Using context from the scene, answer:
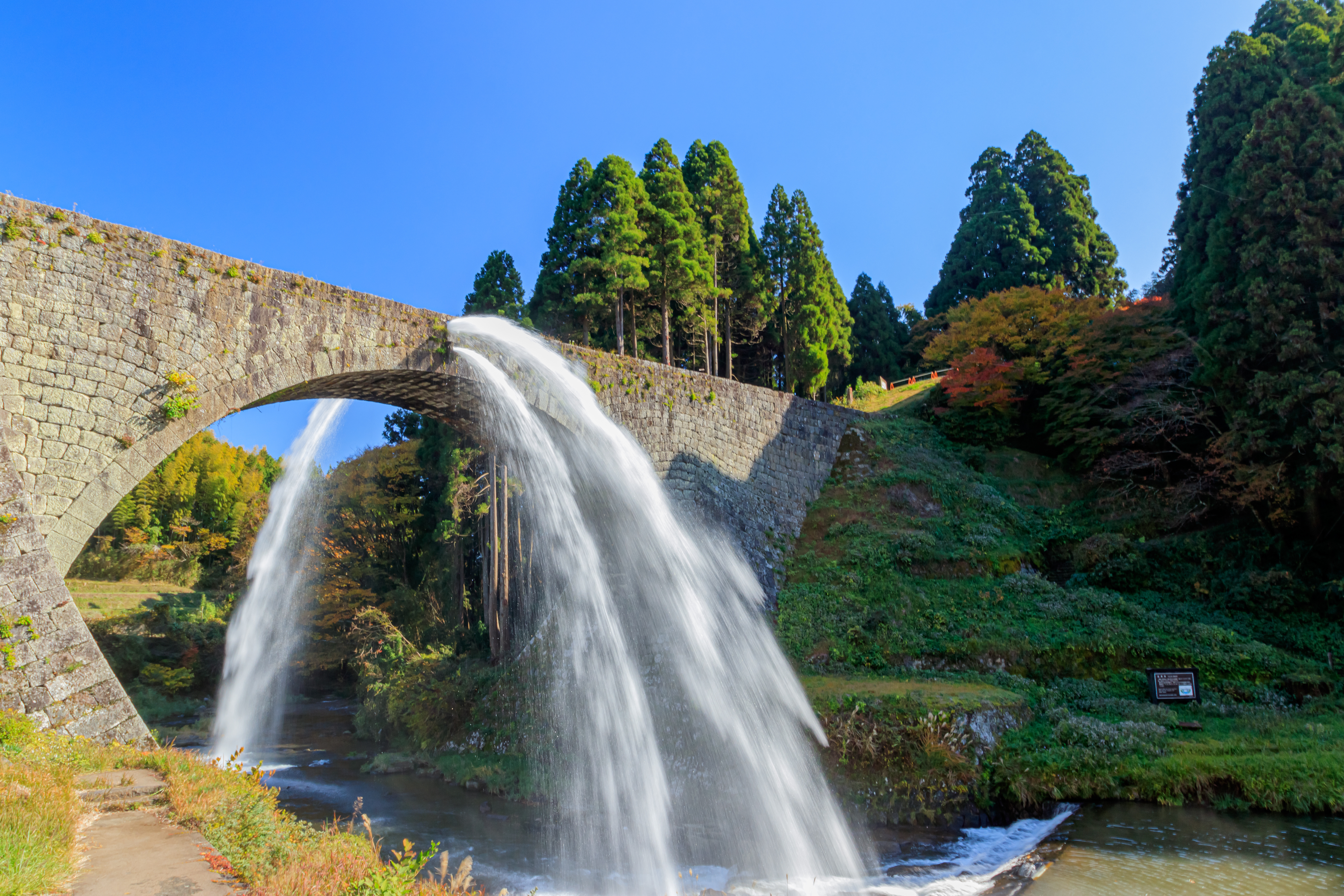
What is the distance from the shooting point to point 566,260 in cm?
2388

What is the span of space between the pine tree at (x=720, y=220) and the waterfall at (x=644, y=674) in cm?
1226

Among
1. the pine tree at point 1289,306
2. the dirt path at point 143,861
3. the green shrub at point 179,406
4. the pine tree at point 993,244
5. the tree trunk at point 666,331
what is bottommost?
the dirt path at point 143,861

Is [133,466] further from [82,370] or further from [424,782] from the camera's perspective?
[424,782]

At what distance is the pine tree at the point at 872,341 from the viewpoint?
41.8 meters

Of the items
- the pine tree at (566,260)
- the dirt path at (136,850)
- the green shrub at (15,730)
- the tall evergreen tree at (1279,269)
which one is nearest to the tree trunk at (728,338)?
the pine tree at (566,260)

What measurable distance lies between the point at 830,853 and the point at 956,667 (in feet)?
18.0

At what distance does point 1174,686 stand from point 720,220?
799 inches

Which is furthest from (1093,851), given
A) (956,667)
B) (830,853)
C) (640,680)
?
(640,680)

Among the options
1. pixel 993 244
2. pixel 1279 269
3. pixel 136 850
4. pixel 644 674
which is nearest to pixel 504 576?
pixel 644 674

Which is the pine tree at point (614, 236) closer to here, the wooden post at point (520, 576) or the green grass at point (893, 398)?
the wooden post at point (520, 576)

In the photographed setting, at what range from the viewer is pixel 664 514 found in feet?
49.1

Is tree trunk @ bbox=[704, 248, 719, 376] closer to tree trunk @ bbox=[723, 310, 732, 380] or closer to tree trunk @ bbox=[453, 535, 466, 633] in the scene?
tree trunk @ bbox=[723, 310, 732, 380]

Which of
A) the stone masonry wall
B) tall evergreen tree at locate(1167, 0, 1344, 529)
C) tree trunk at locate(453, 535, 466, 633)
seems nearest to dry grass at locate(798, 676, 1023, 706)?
the stone masonry wall

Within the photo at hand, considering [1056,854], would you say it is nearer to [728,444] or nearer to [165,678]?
[728,444]
